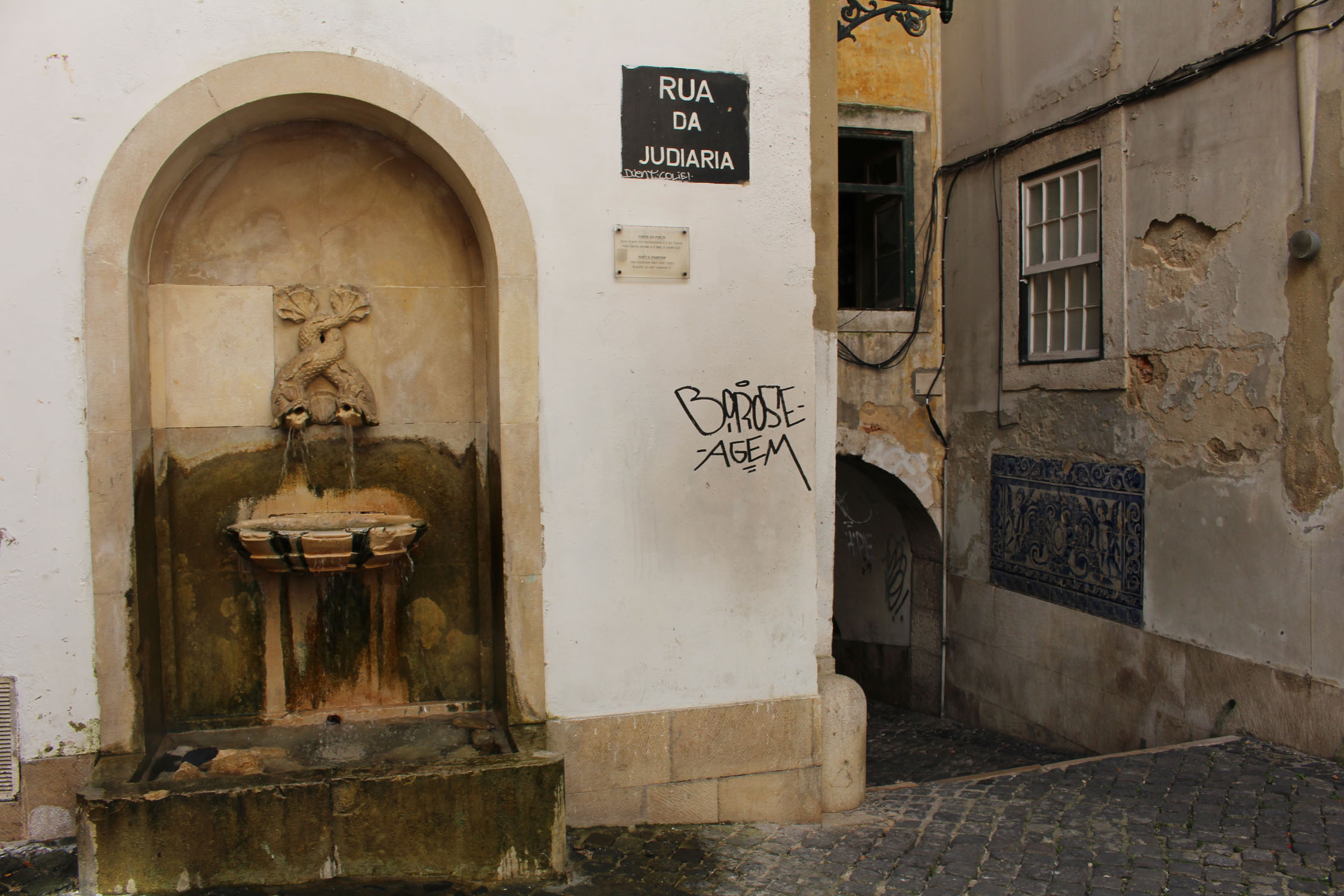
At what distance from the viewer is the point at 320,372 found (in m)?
4.41

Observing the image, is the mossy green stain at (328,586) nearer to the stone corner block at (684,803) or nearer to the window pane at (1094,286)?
the stone corner block at (684,803)

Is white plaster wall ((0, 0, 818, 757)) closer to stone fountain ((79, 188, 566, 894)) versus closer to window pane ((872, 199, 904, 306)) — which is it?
stone fountain ((79, 188, 566, 894))

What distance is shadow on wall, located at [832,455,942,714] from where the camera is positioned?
9172mm

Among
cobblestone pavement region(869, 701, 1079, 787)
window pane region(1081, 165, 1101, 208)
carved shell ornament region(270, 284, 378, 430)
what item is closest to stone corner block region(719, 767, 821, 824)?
cobblestone pavement region(869, 701, 1079, 787)

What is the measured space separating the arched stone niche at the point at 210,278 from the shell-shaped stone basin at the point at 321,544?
0.41 metres

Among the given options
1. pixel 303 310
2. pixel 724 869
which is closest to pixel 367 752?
pixel 724 869

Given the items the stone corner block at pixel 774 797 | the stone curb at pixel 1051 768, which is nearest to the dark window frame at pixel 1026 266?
the stone curb at pixel 1051 768

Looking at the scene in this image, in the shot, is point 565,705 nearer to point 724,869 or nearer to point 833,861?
point 724,869

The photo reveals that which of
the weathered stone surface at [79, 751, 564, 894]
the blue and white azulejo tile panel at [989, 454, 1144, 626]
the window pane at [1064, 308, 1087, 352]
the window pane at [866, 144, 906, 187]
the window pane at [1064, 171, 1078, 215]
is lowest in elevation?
the weathered stone surface at [79, 751, 564, 894]

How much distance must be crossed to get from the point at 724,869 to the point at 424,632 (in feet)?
5.74

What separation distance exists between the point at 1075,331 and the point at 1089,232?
74 cm

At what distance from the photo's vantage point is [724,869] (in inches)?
153

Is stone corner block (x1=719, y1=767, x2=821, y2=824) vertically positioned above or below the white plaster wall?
below

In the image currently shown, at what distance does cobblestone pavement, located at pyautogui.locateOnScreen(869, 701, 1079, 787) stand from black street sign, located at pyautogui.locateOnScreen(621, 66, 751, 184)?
4330 mm
